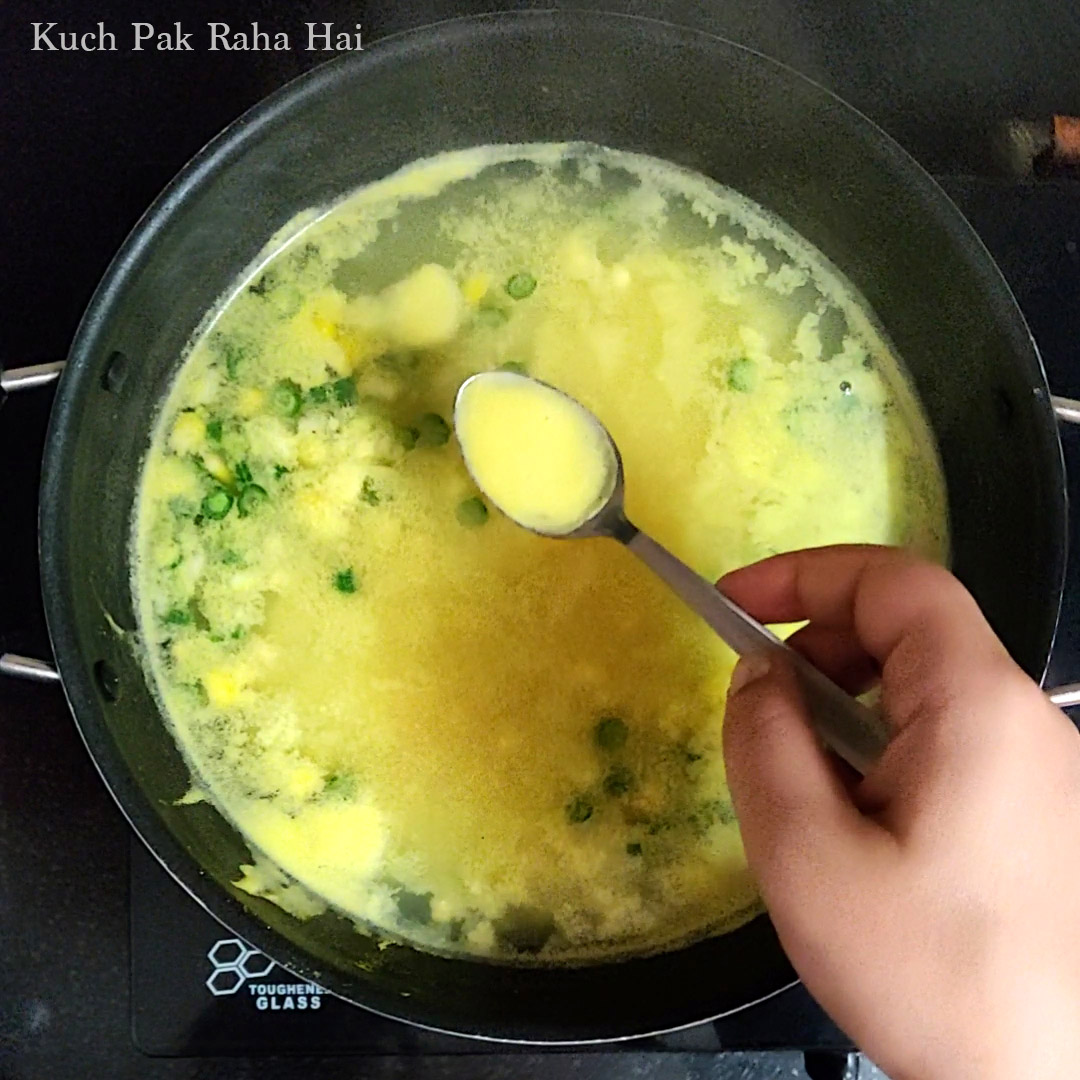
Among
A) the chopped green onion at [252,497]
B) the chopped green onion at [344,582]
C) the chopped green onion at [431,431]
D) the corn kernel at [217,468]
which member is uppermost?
the chopped green onion at [431,431]

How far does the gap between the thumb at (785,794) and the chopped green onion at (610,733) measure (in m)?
0.45

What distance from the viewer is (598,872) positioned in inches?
51.8

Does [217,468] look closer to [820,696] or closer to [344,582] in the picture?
[344,582]

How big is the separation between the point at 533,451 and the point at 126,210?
21.5 inches

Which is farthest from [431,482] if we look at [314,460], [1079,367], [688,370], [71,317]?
[1079,367]

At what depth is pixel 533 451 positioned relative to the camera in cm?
123

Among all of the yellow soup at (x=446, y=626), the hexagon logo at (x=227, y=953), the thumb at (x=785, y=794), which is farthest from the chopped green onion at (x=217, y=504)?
the thumb at (x=785, y=794)

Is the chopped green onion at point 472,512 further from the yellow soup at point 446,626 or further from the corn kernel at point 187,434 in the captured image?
the corn kernel at point 187,434

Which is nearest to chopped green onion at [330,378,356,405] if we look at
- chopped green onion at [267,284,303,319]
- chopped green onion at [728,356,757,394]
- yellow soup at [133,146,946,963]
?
yellow soup at [133,146,946,963]

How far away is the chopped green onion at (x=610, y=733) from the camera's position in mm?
1312

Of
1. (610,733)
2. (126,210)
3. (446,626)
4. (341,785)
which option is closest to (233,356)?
(126,210)

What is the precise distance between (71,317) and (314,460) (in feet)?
1.02

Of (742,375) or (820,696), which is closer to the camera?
(820,696)

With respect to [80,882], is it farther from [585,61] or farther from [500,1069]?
[585,61]
